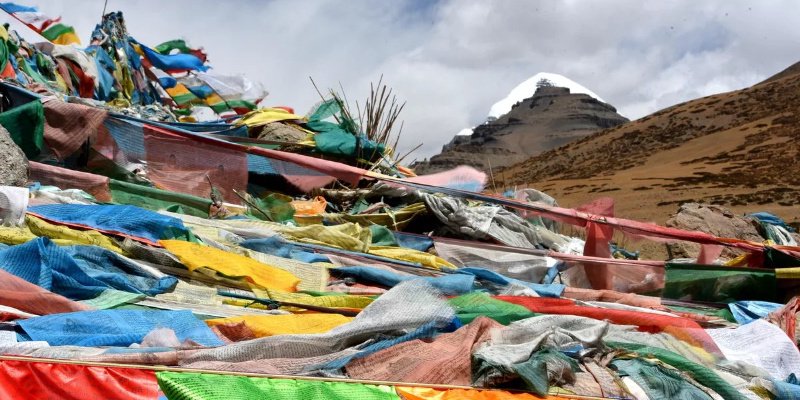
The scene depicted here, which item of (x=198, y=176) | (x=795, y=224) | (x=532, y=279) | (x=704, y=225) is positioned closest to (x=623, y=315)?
(x=532, y=279)

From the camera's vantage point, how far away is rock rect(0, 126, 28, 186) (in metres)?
4.86

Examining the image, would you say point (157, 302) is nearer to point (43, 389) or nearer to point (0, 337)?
point (0, 337)

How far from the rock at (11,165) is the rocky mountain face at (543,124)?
81.6 metres

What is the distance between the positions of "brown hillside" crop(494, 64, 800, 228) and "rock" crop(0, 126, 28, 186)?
23766 millimetres

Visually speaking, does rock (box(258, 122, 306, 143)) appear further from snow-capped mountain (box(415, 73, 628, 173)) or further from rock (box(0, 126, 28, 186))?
snow-capped mountain (box(415, 73, 628, 173))

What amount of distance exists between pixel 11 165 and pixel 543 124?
99.3m

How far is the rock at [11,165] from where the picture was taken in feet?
15.9

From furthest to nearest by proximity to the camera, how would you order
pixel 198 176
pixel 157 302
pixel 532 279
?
1. pixel 198 176
2. pixel 532 279
3. pixel 157 302

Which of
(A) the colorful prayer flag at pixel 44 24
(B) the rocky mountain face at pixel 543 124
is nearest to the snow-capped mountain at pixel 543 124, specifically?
(B) the rocky mountain face at pixel 543 124

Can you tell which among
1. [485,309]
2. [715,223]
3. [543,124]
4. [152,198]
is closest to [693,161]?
[715,223]

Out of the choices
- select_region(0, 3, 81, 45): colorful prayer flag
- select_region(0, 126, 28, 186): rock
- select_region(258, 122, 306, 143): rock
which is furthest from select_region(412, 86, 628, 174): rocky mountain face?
select_region(0, 126, 28, 186): rock

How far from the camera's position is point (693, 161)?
44.0 meters

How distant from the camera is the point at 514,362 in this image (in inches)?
111

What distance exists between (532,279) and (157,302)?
3.06 metres
